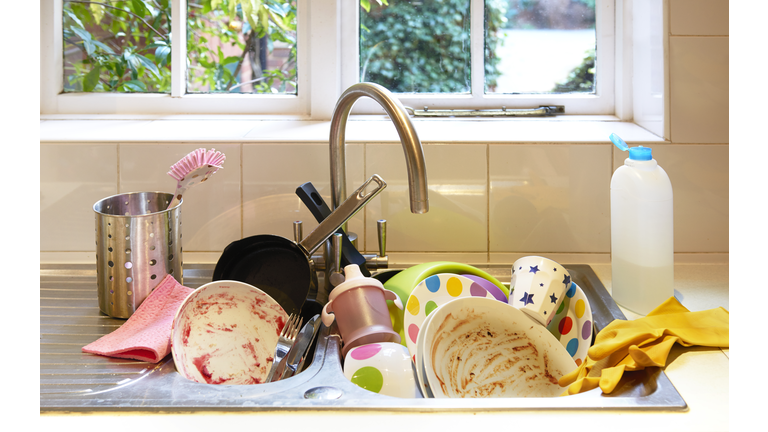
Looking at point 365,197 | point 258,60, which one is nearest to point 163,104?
point 258,60

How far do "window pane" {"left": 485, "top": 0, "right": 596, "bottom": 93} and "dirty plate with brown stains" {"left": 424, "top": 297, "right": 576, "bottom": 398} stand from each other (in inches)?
32.3

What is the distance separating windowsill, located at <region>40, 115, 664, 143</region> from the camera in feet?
4.10

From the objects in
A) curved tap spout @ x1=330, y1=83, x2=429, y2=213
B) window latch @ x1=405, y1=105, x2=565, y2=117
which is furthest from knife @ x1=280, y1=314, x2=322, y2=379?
window latch @ x1=405, y1=105, x2=565, y2=117

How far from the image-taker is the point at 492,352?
898mm

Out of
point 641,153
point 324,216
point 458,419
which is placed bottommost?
point 458,419

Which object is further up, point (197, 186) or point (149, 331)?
point (197, 186)

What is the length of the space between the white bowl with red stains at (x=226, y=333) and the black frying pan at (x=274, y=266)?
84 mm

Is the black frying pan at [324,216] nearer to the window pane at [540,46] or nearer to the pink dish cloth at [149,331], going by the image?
the pink dish cloth at [149,331]

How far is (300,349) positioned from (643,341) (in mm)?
503

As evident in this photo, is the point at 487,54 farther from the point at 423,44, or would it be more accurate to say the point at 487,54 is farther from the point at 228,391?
the point at 228,391

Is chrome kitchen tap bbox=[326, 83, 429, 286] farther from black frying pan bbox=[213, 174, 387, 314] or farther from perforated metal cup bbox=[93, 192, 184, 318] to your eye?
perforated metal cup bbox=[93, 192, 184, 318]

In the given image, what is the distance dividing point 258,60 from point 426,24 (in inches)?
17.9

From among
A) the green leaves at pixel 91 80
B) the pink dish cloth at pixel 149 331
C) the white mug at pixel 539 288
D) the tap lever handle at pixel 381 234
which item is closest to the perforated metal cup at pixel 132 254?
the pink dish cloth at pixel 149 331

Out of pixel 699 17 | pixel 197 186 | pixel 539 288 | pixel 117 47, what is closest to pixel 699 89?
pixel 699 17
